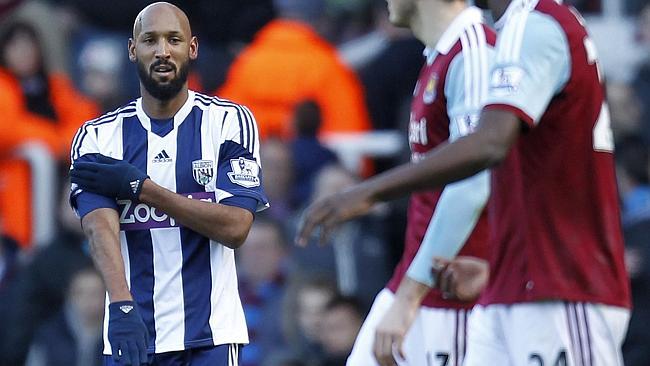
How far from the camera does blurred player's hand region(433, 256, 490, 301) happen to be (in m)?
6.23

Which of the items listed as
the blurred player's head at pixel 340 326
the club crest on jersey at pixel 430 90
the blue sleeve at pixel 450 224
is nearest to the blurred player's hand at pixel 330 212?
the blue sleeve at pixel 450 224

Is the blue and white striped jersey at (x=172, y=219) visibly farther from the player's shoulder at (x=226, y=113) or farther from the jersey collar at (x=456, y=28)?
the jersey collar at (x=456, y=28)

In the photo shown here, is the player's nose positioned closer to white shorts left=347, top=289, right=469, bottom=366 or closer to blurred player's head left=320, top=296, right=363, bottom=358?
white shorts left=347, top=289, right=469, bottom=366

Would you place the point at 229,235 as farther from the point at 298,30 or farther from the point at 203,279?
the point at 298,30

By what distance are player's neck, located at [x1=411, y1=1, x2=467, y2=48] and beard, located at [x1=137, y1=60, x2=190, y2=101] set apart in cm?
135

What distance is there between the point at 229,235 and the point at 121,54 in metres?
5.43

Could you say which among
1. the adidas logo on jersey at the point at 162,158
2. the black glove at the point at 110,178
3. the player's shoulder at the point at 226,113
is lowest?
the black glove at the point at 110,178

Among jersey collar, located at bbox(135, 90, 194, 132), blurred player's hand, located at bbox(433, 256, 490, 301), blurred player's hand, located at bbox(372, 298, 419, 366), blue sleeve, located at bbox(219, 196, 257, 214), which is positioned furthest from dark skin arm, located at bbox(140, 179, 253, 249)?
blurred player's hand, located at bbox(433, 256, 490, 301)

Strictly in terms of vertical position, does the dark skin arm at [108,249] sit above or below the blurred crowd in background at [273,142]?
below

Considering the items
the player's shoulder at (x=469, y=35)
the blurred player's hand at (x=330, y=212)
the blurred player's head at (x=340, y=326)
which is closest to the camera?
the blurred player's hand at (x=330, y=212)

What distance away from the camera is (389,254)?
33.2ft

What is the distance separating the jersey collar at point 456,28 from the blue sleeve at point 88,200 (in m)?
1.63

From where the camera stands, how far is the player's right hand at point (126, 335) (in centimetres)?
564

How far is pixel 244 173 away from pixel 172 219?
0.30 m
